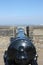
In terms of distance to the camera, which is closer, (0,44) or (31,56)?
(31,56)

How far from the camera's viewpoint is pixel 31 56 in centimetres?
596

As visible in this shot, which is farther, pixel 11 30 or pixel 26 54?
pixel 11 30

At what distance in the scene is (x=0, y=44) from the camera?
12.1 m

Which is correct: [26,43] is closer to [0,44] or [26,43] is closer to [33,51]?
[33,51]

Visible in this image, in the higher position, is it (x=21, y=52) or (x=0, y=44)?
(x=21, y=52)

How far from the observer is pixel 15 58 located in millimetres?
5859

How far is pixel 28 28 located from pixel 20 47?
636 cm

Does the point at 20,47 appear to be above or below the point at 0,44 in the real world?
above

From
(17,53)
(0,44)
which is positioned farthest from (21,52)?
(0,44)

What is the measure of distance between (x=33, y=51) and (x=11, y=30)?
22.2ft

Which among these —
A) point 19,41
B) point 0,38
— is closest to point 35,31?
point 0,38

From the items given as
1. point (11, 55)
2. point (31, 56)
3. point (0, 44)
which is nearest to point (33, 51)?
point (31, 56)

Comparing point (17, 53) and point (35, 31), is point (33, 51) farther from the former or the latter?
point (35, 31)

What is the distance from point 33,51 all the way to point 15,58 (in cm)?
49
